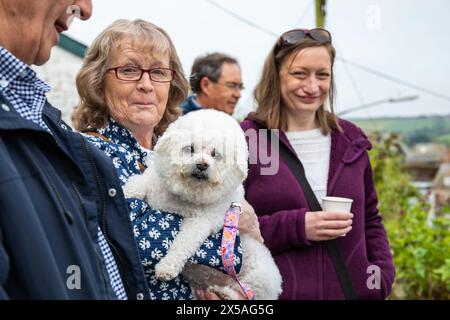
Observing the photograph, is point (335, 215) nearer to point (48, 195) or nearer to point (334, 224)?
point (334, 224)

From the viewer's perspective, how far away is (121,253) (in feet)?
5.98

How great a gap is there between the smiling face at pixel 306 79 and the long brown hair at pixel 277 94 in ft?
0.12

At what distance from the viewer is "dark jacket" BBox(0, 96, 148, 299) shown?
1324 mm

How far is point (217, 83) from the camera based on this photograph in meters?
6.11

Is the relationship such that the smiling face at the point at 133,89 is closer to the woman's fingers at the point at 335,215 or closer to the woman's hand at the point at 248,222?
the woman's hand at the point at 248,222

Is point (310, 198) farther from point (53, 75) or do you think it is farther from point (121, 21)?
point (53, 75)

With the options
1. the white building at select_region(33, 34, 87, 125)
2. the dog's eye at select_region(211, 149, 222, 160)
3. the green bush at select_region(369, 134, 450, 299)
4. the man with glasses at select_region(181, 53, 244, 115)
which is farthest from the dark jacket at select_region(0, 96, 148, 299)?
the white building at select_region(33, 34, 87, 125)

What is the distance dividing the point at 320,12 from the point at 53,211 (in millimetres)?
4751

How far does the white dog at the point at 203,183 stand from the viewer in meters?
2.48

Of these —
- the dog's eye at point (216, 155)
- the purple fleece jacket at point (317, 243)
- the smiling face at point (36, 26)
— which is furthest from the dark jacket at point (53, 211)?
the purple fleece jacket at point (317, 243)

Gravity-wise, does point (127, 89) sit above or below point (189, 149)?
above

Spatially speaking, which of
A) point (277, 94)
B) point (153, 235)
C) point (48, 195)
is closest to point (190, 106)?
point (277, 94)
